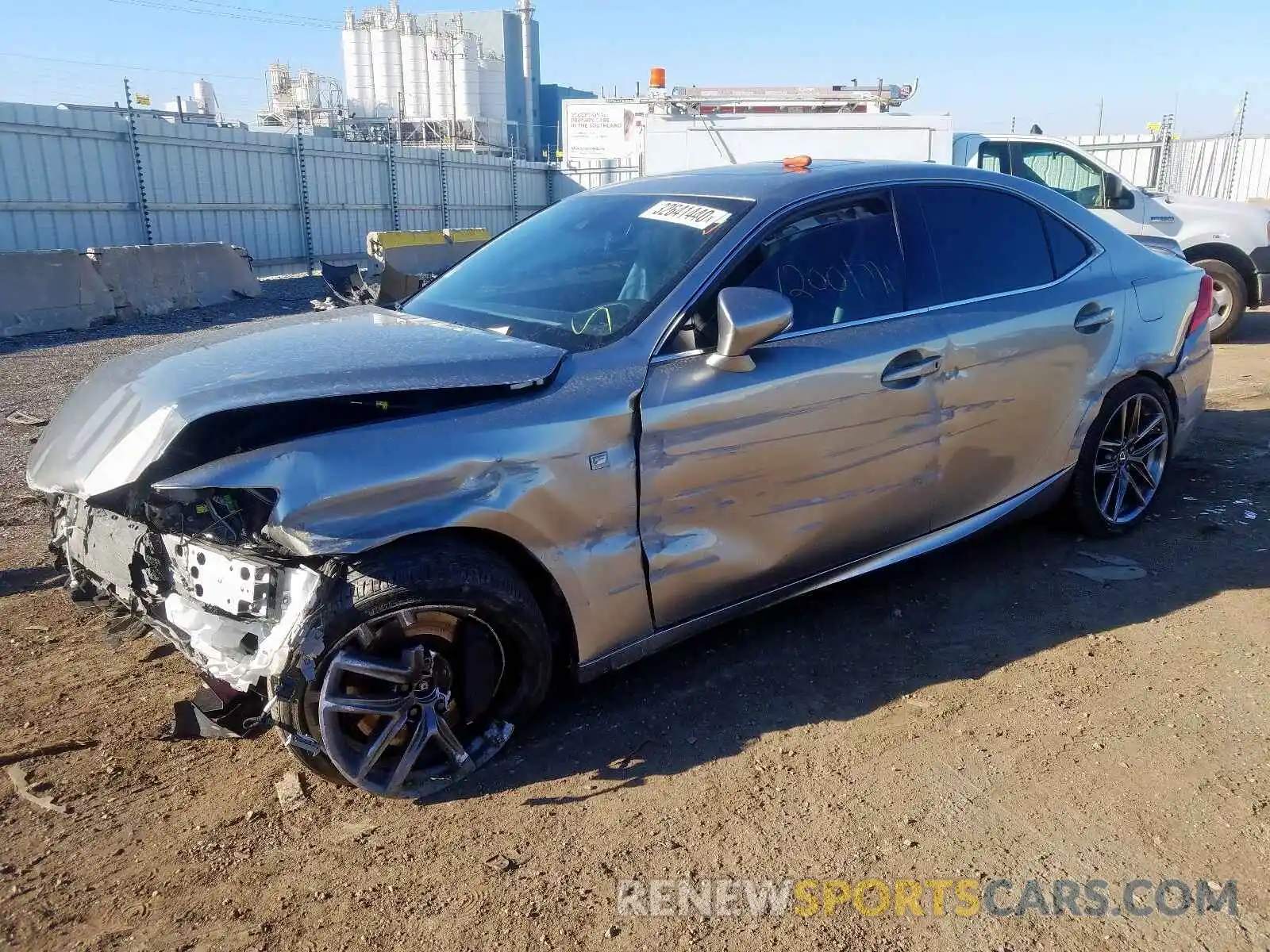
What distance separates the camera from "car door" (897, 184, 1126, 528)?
3.77 meters

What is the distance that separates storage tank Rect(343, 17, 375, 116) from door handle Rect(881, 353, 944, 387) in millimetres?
50667

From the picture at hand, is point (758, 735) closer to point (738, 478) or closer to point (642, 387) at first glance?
point (738, 478)

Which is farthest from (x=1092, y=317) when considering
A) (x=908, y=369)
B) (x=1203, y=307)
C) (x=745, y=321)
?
→ (x=745, y=321)

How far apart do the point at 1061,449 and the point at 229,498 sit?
3442mm

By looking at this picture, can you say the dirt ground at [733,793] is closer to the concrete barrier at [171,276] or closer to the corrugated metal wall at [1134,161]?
the concrete barrier at [171,276]

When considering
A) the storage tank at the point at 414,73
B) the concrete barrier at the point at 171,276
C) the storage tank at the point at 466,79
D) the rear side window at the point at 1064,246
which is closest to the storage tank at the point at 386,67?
the storage tank at the point at 414,73

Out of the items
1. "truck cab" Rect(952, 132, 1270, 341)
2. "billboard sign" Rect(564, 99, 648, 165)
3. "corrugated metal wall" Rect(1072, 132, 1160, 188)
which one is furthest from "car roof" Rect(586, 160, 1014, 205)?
"billboard sign" Rect(564, 99, 648, 165)

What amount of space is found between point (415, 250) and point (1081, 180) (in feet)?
32.4

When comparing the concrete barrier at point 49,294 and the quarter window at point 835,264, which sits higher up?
the quarter window at point 835,264

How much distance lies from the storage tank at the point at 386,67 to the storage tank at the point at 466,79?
2930mm

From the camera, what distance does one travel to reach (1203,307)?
16.0ft

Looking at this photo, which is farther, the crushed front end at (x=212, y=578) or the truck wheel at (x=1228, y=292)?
the truck wheel at (x=1228, y=292)

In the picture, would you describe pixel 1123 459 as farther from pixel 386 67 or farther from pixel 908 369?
pixel 386 67

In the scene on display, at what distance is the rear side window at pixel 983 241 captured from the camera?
152 inches
